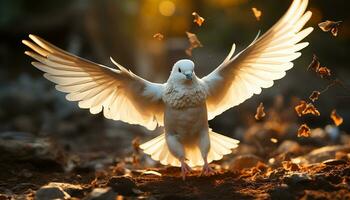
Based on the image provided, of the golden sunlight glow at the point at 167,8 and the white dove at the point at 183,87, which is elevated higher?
the golden sunlight glow at the point at 167,8

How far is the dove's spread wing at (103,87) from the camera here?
5.54m

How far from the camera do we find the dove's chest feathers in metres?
5.46

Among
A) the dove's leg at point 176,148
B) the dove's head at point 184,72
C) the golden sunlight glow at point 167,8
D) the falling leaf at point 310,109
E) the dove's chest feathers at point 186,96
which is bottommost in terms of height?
the dove's leg at point 176,148

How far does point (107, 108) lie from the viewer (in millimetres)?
5984

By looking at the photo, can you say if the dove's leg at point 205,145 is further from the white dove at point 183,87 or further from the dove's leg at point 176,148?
the dove's leg at point 176,148

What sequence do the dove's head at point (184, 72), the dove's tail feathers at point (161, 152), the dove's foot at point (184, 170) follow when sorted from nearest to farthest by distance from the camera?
the dove's head at point (184, 72)
the dove's foot at point (184, 170)
the dove's tail feathers at point (161, 152)

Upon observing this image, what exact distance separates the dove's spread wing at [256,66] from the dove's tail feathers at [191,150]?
292 millimetres

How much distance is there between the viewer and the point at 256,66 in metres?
5.91

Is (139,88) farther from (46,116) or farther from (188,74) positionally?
(46,116)

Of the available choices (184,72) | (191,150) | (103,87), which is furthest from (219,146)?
(103,87)

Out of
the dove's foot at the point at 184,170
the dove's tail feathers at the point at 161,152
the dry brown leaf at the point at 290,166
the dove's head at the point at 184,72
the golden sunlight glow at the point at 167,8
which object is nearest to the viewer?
the dove's head at the point at 184,72

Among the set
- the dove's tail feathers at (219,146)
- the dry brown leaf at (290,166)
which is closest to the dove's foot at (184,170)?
the dove's tail feathers at (219,146)

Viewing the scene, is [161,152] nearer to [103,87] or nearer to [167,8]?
[103,87]

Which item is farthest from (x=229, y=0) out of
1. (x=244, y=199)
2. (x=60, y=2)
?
(x=244, y=199)
